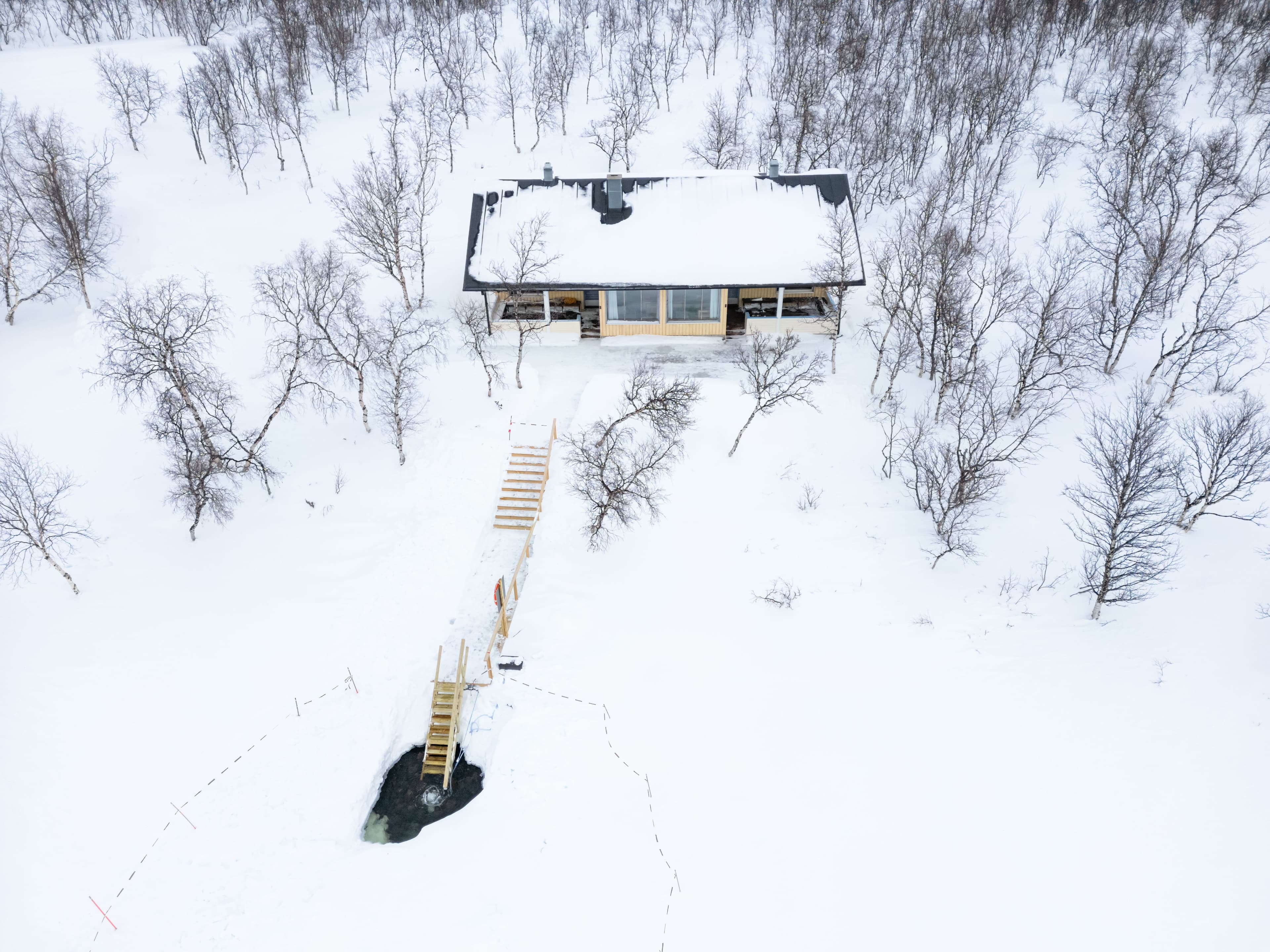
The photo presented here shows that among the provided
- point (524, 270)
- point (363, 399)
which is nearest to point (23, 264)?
point (363, 399)

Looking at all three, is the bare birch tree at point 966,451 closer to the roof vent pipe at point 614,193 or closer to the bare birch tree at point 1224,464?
the bare birch tree at point 1224,464

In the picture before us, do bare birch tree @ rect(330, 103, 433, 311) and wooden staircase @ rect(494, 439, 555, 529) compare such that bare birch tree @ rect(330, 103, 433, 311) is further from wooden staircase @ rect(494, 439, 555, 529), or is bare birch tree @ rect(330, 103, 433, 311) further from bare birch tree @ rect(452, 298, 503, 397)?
wooden staircase @ rect(494, 439, 555, 529)

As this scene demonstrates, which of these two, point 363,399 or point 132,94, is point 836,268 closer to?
point 363,399

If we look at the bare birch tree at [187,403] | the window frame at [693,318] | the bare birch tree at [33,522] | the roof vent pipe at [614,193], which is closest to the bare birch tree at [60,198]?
the bare birch tree at [187,403]

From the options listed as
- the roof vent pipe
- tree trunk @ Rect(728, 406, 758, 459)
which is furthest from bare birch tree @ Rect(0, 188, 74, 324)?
tree trunk @ Rect(728, 406, 758, 459)

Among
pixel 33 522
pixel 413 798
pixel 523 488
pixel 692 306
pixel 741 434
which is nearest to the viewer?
pixel 413 798

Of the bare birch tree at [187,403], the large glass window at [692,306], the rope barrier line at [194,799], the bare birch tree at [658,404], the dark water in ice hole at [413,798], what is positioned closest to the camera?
the rope barrier line at [194,799]
